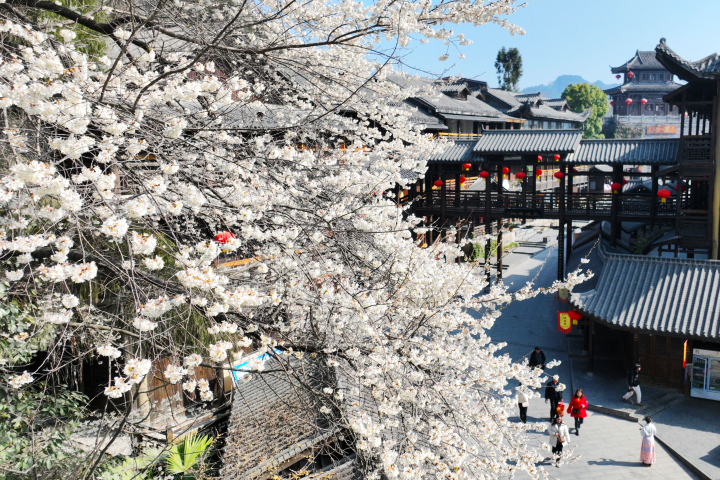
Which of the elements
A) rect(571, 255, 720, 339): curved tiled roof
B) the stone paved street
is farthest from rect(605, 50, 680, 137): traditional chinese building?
rect(571, 255, 720, 339): curved tiled roof

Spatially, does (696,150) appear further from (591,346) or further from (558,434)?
(558,434)

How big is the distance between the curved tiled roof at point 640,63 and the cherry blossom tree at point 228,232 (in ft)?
237

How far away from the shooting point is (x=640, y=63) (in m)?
67.8

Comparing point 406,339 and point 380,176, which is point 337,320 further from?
point 380,176

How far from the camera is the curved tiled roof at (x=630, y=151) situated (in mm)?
19125

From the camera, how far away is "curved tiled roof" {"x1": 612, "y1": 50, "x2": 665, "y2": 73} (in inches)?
2653

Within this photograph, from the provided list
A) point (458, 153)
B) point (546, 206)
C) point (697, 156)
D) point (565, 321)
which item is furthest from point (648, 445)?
point (458, 153)

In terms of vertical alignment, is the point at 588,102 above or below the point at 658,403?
above

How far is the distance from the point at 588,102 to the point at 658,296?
167 ft

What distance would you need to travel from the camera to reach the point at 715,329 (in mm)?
12438

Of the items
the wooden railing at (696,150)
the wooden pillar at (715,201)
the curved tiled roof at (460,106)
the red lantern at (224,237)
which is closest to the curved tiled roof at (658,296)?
the wooden pillar at (715,201)

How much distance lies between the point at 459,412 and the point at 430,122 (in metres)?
22.8

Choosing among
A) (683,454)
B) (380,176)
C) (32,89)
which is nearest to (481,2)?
(380,176)

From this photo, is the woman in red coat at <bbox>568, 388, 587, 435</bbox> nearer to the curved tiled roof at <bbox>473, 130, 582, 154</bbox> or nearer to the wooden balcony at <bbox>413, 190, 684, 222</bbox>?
the wooden balcony at <bbox>413, 190, 684, 222</bbox>
